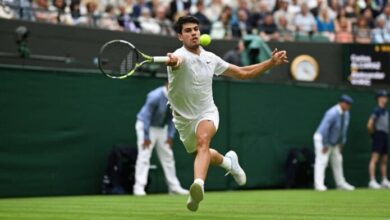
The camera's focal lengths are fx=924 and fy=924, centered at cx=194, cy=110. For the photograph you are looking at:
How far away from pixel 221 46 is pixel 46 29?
4940 millimetres

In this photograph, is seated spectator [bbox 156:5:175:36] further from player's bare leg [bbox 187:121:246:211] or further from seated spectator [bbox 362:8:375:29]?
player's bare leg [bbox 187:121:246:211]

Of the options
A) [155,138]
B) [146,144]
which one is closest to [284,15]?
[155,138]

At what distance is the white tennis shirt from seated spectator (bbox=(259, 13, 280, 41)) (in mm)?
12110

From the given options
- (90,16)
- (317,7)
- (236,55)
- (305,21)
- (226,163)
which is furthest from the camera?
(317,7)

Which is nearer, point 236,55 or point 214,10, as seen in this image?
point 236,55

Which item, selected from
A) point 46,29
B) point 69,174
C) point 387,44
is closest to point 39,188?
point 69,174

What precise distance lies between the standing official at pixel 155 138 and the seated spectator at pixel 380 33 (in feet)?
29.1

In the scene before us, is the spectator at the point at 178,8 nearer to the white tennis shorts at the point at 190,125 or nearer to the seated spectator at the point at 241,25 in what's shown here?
the seated spectator at the point at 241,25

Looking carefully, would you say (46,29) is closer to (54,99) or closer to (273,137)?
(54,99)

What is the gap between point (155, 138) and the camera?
17609 mm

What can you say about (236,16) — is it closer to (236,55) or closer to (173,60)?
(236,55)

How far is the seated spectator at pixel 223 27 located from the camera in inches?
883

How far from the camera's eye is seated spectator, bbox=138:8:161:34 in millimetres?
21094

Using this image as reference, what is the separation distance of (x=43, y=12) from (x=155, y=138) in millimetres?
3684
